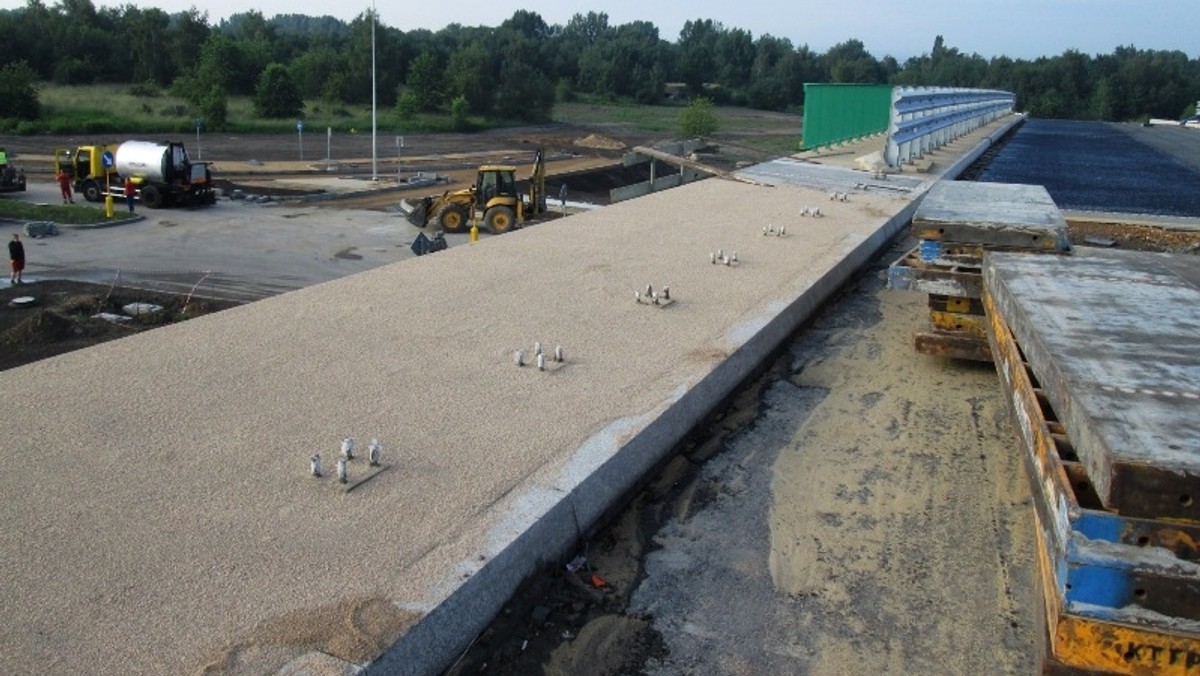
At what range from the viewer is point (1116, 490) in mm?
3428

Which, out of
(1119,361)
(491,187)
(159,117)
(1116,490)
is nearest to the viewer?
(1116,490)

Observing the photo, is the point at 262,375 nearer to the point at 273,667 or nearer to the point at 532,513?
the point at 532,513

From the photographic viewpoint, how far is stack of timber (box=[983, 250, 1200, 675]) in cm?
344

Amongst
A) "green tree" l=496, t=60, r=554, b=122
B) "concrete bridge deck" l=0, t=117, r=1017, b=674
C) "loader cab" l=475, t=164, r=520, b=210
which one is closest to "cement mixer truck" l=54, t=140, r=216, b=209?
"loader cab" l=475, t=164, r=520, b=210

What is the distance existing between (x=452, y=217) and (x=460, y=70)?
55.0 m

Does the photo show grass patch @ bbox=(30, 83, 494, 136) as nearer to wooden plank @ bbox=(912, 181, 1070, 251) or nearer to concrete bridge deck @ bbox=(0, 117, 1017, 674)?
concrete bridge deck @ bbox=(0, 117, 1017, 674)

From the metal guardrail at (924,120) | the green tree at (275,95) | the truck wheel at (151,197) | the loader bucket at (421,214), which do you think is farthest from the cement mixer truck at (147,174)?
the green tree at (275,95)

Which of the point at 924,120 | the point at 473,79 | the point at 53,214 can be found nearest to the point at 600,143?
the point at 473,79

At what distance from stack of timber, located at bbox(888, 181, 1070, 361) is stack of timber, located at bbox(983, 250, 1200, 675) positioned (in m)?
3.07

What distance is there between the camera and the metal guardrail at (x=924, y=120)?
21.5 meters

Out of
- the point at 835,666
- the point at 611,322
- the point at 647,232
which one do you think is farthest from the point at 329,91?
the point at 835,666

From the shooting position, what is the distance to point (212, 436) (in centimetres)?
586

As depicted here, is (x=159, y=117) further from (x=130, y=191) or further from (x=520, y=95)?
(x=130, y=191)

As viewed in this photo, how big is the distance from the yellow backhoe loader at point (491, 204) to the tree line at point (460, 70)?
1944cm
